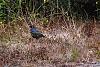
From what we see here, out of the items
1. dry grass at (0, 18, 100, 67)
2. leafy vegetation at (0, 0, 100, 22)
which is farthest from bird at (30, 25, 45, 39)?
leafy vegetation at (0, 0, 100, 22)

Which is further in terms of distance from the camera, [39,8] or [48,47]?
[39,8]

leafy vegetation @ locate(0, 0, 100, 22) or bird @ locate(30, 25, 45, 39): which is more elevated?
leafy vegetation @ locate(0, 0, 100, 22)

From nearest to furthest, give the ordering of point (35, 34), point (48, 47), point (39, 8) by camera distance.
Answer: point (48, 47) < point (35, 34) < point (39, 8)

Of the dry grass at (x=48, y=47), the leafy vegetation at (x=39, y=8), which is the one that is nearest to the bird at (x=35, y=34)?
the dry grass at (x=48, y=47)

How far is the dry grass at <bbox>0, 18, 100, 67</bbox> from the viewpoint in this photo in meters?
6.61

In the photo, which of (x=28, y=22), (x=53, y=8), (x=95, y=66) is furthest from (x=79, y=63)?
(x=53, y=8)

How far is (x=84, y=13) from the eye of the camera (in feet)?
39.6

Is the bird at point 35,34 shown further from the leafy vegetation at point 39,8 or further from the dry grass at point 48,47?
the leafy vegetation at point 39,8

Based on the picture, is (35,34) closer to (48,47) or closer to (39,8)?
(48,47)

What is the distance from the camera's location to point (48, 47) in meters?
7.24

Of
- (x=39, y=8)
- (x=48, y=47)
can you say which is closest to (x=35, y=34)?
(x=48, y=47)

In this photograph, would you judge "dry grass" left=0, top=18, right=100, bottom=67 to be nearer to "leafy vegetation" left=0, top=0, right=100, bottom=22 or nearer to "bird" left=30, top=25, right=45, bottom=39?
"bird" left=30, top=25, right=45, bottom=39

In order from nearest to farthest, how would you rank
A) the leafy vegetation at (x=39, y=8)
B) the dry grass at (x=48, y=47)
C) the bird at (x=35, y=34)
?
the dry grass at (x=48, y=47) < the bird at (x=35, y=34) < the leafy vegetation at (x=39, y=8)

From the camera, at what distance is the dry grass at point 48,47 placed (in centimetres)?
661
